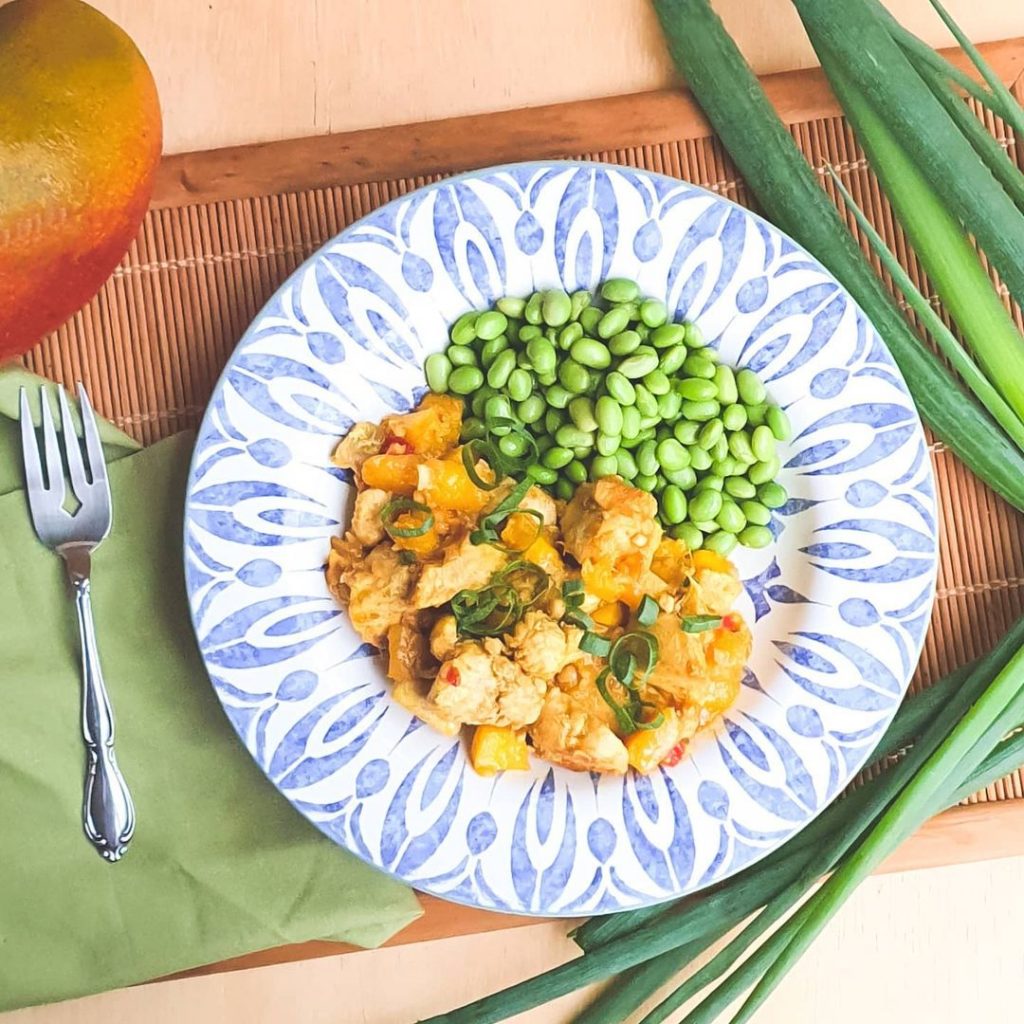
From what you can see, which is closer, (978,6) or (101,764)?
(101,764)

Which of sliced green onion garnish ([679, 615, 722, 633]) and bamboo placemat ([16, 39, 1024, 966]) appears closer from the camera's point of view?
sliced green onion garnish ([679, 615, 722, 633])

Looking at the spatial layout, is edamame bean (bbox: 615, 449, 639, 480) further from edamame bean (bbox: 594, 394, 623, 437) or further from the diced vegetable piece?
the diced vegetable piece

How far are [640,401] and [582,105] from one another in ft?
1.70

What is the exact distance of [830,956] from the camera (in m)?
1.70

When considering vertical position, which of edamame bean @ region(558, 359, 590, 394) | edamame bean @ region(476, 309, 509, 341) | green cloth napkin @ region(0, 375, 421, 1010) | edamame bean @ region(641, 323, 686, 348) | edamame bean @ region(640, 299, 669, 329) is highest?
edamame bean @ region(640, 299, 669, 329)

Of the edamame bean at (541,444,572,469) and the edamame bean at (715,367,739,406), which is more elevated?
the edamame bean at (715,367,739,406)

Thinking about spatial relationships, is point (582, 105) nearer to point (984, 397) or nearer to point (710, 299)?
point (710, 299)

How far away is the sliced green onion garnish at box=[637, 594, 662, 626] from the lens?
1.40 m

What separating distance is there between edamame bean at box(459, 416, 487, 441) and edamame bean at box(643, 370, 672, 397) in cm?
23

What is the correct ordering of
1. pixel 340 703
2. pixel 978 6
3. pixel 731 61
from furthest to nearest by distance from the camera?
pixel 978 6 → pixel 731 61 → pixel 340 703

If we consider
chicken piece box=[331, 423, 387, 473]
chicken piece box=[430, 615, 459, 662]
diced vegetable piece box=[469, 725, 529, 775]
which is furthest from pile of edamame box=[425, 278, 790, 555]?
diced vegetable piece box=[469, 725, 529, 775]

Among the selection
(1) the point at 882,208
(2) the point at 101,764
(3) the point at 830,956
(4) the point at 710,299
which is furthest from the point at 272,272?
(3) the point at 830,956

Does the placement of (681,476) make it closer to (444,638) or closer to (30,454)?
(444,638)

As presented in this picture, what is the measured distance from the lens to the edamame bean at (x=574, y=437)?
144cm
